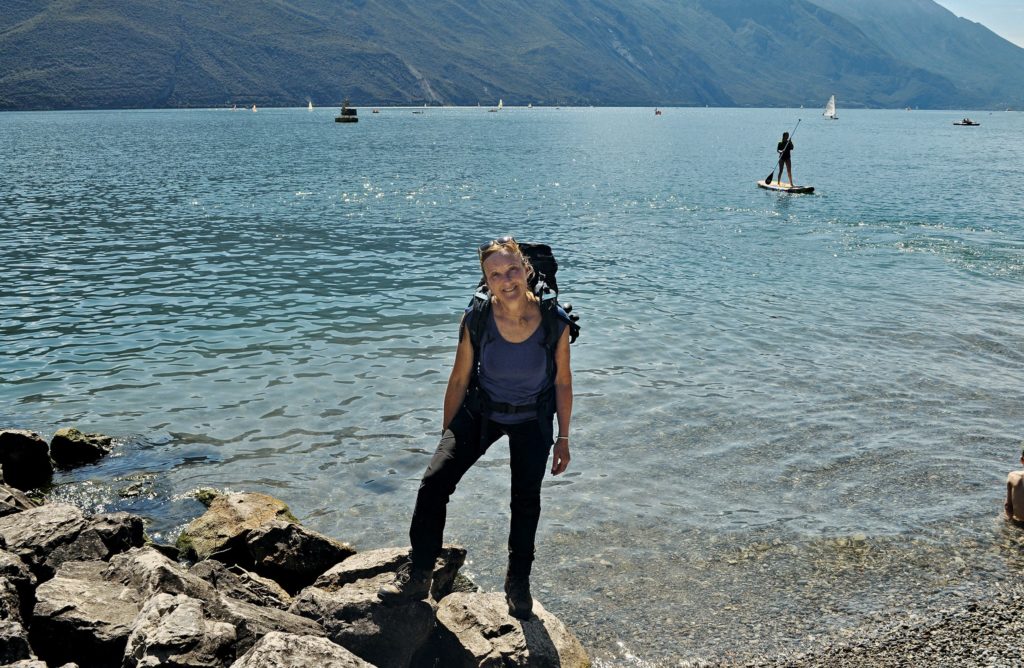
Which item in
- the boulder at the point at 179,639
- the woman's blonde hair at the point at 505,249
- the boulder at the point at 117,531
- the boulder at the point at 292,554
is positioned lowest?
the boulder at the point at 292,554

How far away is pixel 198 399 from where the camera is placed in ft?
47.1

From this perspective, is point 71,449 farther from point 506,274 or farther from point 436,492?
point 506,274

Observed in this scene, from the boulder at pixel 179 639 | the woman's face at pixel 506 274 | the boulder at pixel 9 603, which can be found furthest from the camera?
the woman's face at pixel 506 274

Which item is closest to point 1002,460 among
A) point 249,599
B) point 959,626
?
point 959,626

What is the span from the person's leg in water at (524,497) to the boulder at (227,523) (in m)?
3.18

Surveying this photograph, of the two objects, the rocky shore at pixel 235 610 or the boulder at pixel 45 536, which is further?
the boulder at pixel 45 536

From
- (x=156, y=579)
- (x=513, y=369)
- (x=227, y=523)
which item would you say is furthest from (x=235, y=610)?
(x=227, y=523)

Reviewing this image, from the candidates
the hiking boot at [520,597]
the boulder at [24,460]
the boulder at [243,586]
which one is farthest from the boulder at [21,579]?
the boulder at [24,460]

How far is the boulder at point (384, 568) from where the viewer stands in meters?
6.89

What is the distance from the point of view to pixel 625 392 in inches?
574

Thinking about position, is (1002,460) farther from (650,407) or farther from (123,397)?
(123,397)

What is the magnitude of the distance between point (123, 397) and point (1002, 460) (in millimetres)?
13580

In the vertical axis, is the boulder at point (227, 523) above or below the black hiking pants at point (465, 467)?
below

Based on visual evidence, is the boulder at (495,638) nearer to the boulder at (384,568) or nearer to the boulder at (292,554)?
the boulder at (384,568)
